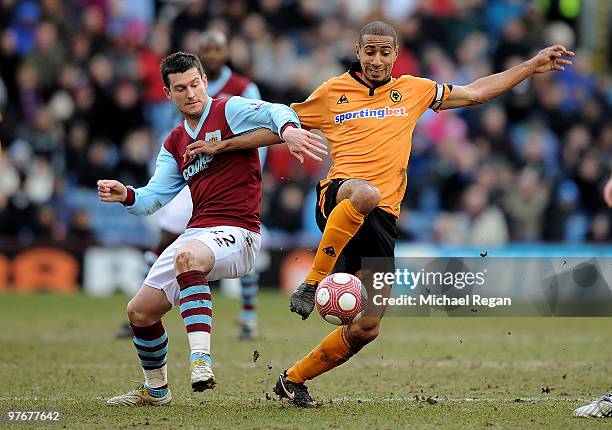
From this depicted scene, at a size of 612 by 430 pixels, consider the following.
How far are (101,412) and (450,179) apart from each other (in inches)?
475

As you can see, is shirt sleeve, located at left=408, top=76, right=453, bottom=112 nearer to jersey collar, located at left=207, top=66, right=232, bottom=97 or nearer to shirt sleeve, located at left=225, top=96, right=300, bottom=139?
shirt sleeve, located at left=225, top=96, right=300, bottom=139

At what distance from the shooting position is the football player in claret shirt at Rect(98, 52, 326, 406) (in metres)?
7.77

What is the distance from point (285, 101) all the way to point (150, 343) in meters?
10.9

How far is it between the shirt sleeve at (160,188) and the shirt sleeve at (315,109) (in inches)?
38.9

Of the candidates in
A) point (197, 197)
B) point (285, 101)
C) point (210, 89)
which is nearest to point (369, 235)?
point (197, 197)

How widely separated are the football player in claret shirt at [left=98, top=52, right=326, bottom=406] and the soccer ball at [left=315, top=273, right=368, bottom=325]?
2.30 ft

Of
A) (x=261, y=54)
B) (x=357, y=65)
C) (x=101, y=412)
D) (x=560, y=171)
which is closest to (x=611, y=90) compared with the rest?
(x=560, y=171)

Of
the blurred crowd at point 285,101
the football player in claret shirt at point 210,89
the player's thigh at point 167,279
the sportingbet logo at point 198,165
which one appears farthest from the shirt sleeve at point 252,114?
the blurred crowd at point 285,101

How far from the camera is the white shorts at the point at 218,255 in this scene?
25.3 feet

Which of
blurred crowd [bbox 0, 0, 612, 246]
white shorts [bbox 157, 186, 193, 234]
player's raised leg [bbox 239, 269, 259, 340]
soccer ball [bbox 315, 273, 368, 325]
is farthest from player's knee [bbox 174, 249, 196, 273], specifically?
blurred crowd [bbox 0, 0, 612, 246]

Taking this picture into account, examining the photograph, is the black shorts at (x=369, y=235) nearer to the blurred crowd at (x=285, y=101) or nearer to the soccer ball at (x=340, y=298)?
the soccer ball at (x=340, y=298)

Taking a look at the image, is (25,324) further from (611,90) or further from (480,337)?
(611,90)

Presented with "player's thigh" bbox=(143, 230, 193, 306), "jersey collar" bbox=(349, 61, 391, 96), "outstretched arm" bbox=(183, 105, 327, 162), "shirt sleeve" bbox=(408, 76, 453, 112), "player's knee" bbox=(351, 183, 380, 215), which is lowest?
"player's thigh" bbox=(143, 230, 193, 306)

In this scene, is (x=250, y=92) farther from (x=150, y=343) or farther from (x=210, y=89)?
(x=150, y=343)
